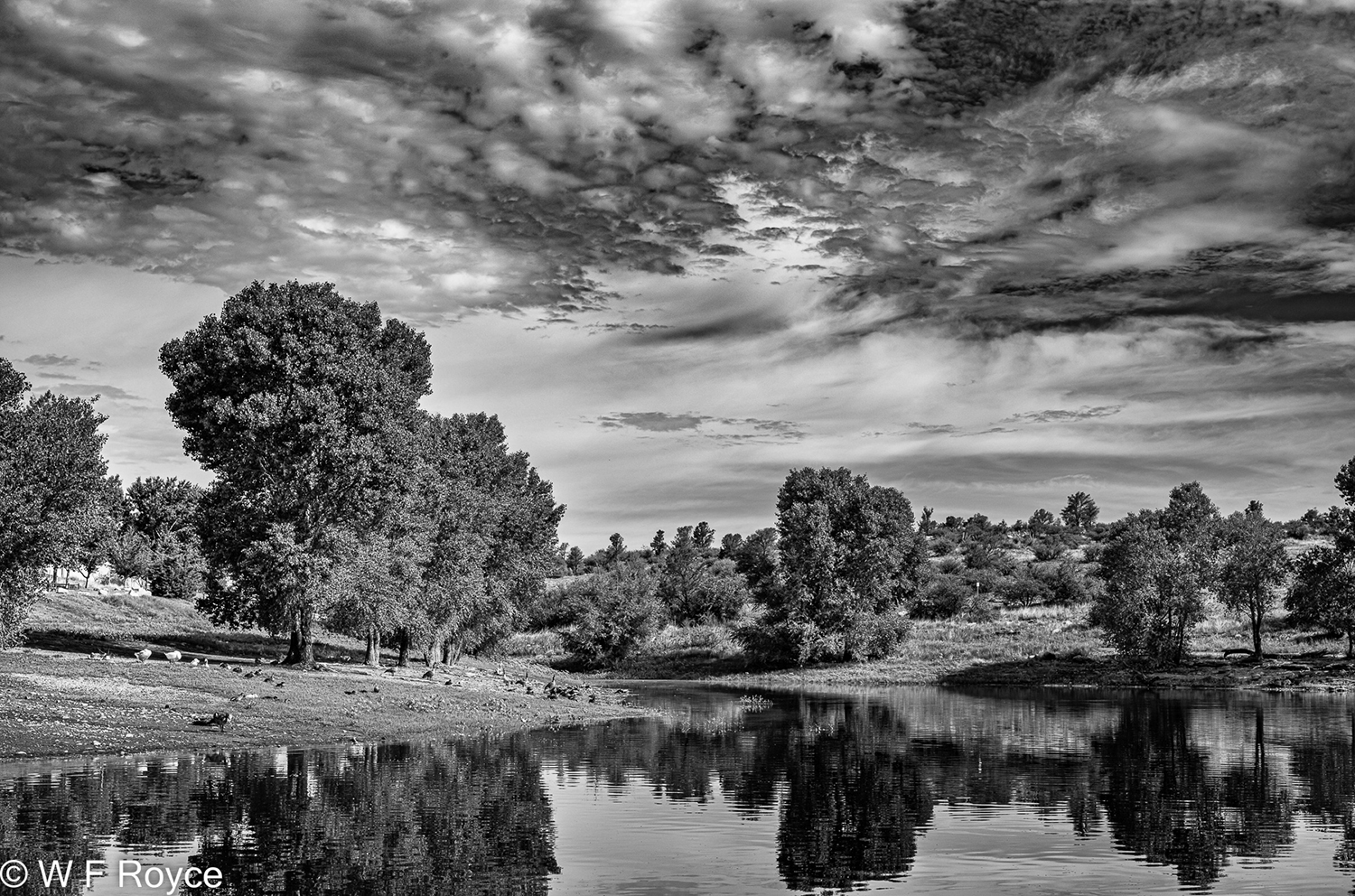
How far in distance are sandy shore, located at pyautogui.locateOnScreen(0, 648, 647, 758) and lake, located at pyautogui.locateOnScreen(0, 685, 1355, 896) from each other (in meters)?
2.65

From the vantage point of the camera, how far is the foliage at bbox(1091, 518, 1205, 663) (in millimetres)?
94000

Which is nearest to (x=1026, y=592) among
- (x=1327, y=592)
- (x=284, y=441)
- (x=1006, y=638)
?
(x=1006, y=638)

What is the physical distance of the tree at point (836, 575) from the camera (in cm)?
11050

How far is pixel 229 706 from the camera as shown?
41.0 m

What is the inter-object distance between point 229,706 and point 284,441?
18463mm

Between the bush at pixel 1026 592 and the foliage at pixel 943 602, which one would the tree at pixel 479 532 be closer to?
the foliage at pixel 943 602

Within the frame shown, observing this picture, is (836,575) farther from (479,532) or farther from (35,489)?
(35,489)

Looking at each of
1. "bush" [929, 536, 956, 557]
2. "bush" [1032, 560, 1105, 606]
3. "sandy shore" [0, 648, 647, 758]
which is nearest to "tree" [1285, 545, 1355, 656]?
"bush" [1032, 560, 1105, 606]

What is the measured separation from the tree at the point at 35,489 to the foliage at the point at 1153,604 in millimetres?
79740

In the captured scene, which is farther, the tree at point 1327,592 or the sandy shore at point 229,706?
the tree at point 1327,592

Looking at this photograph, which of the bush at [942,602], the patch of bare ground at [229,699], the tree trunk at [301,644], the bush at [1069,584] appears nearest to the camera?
the patch of bare ground at [229,699]

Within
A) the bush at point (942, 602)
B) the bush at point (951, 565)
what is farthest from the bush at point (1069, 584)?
the bush at point (951, 565)

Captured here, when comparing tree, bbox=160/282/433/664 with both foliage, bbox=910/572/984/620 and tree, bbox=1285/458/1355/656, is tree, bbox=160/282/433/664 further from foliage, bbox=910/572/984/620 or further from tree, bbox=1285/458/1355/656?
foliage, bbox=910/572/984/620

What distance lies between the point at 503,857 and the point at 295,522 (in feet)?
125
